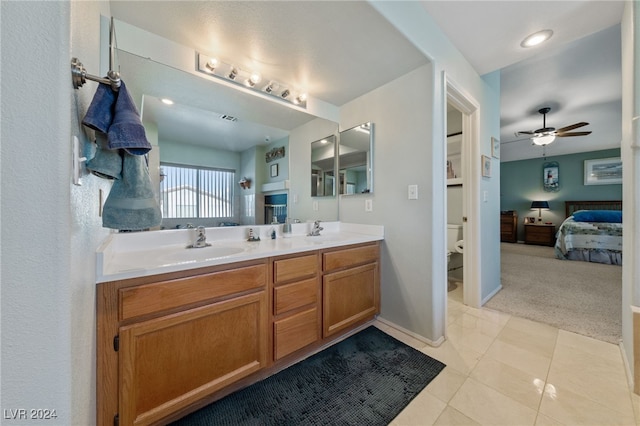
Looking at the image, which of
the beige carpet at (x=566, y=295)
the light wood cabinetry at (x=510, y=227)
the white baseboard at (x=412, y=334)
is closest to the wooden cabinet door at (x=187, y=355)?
the white baseboard at (x=412, y=334)

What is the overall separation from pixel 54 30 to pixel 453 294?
333 cm

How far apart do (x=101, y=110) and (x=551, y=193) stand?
28.7ft

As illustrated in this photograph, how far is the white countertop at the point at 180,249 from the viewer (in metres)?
0.95

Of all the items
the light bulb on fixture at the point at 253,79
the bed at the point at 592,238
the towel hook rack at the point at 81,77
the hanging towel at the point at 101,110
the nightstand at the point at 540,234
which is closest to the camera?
the towel hook rack at the point at 81,77

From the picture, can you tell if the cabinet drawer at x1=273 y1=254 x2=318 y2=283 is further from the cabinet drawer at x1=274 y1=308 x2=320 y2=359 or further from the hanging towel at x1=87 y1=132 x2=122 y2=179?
the hanging towel at x1=87 y1=132 x2=122 y2=179

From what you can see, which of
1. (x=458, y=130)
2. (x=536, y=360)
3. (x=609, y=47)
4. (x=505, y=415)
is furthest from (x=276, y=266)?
(x=609, y=47)

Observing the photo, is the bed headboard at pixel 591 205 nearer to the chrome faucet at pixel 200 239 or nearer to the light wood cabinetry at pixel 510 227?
the light wood cabinetry at pixel 510 227

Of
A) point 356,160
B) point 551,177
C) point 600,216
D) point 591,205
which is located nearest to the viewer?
point 356,160

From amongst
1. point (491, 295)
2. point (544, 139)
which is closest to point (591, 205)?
point (544, 139)

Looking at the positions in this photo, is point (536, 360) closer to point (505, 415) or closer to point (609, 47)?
point (505, 415)

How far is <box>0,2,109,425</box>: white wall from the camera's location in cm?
45

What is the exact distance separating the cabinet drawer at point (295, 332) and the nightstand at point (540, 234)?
7.10 m

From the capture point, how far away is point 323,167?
2318 mm

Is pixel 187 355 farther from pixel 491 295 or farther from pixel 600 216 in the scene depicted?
pixel 600 216
